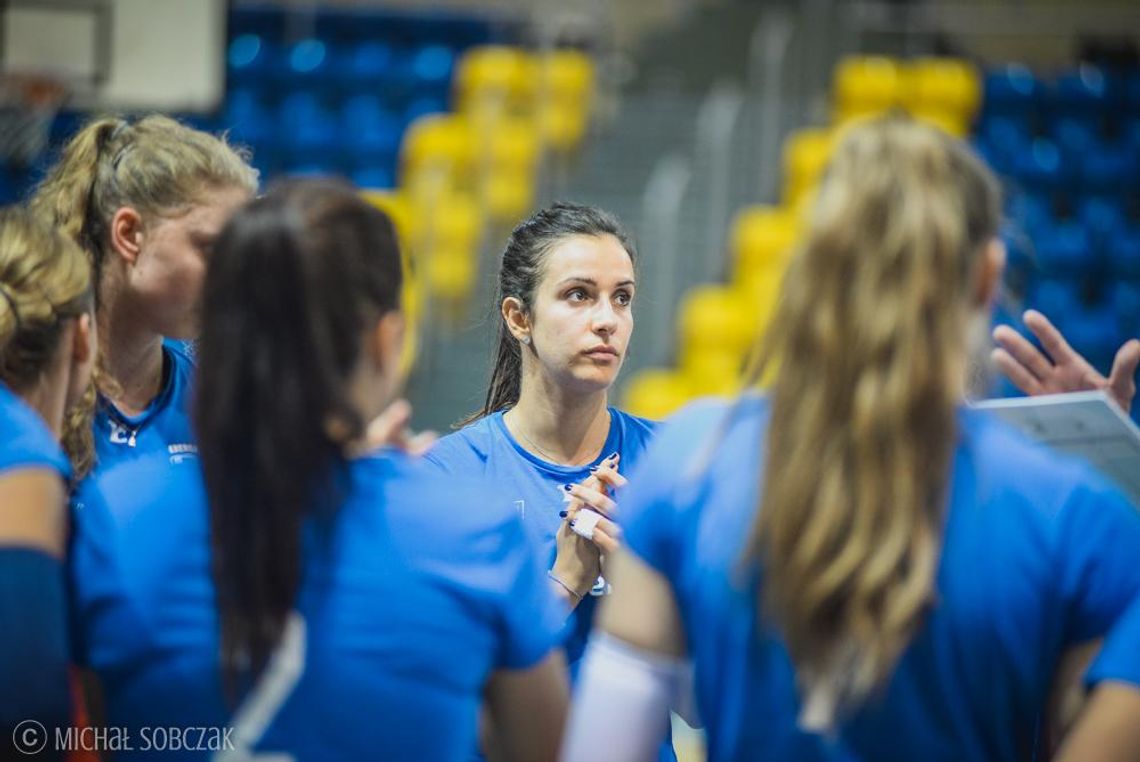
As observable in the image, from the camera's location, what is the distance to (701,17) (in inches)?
482

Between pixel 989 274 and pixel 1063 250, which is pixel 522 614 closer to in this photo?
pixel 989 274

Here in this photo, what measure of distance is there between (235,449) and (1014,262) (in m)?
7.89

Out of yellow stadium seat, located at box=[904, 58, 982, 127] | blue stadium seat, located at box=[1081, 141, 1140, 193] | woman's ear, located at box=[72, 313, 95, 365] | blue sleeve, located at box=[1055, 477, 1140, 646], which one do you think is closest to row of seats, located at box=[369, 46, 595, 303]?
yellow stadium seat, located at box=[904, 58, 982, 127]

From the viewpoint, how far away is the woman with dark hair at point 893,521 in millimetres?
1356

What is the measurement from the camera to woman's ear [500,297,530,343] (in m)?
2.82

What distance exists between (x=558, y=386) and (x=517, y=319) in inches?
8.2

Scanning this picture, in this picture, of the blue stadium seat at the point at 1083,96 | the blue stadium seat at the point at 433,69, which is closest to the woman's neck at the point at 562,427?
the blue stadium seat at the point at 433,69

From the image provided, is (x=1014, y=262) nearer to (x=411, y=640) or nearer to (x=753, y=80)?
(x=753, y=80)

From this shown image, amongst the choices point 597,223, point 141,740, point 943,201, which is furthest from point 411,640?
point 597,223

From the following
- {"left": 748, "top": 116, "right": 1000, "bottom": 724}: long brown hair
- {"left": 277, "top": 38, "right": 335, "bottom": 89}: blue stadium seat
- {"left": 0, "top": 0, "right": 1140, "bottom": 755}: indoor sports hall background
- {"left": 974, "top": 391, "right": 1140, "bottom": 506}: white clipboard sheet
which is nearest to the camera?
{"left": 748, "top": 116, "right": 1000, "bottom": 724}: long brown hair

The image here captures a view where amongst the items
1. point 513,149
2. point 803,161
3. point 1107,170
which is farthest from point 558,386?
point 1107,170

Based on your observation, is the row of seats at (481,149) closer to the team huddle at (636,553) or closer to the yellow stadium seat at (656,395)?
the yellow stadium seat at (656,395)

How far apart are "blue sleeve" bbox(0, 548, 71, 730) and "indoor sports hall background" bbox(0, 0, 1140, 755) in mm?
5500

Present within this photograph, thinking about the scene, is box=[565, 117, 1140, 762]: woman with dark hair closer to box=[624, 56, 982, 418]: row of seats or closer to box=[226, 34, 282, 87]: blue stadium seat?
box=[624, 56, 982, 418]: row of seats
